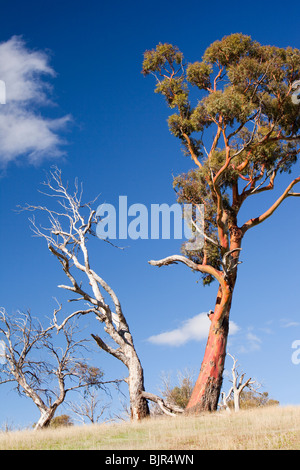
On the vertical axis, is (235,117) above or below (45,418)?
above

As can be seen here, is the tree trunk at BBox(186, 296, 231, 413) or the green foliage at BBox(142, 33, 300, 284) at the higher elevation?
the green foliage at BBox(142, 33, 300, 284)

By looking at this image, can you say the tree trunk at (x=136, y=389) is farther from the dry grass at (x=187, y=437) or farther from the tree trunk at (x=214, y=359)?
the dry grass at (x=187, y=437)

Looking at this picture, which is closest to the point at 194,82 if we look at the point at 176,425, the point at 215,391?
the point at 215,391

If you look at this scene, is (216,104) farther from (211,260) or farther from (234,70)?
(211,260)

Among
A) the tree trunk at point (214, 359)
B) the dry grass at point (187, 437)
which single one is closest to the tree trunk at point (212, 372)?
the tree trunk at point (214, 359)

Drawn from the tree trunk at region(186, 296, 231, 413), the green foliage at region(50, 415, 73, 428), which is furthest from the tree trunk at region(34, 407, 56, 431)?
the tree trunk at region(186, 296, 231, 413)

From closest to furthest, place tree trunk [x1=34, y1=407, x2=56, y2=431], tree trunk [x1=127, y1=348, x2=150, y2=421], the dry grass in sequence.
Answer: the dry grass < tree trunk [x1=127, y1=348, x2=150, y2=421] < tree trunk [x1=34, y1=407, x2=56, y2=431]

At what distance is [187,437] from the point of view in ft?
33.3

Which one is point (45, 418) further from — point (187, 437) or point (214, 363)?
point (187, 437)

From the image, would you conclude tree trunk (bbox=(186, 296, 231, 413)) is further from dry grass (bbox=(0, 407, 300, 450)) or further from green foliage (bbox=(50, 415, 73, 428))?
green foliage (bbox=(50, 415, 73, 428))

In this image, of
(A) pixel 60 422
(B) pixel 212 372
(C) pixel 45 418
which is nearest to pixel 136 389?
(B) pixel 212 372

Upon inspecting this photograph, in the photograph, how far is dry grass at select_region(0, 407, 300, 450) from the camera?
908 centimetres

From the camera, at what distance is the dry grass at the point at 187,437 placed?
357 inches

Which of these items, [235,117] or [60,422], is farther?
[60,422]
